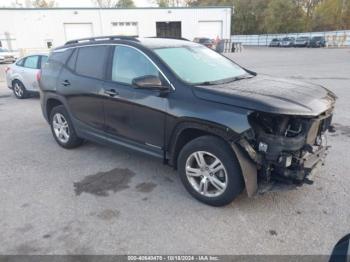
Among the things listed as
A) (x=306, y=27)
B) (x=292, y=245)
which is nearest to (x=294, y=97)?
(x=292, y=245)

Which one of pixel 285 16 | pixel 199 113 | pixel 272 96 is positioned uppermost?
pixel 285 16

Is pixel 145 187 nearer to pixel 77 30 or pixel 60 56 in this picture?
pixel 60 56

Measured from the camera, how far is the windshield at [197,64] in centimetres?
370

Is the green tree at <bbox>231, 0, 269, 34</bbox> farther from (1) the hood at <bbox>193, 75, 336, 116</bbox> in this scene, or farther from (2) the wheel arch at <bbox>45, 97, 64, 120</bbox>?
(1) the hood at <bbox>193, 75, 336, 116</bbox>

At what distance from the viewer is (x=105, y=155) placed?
5078 mm

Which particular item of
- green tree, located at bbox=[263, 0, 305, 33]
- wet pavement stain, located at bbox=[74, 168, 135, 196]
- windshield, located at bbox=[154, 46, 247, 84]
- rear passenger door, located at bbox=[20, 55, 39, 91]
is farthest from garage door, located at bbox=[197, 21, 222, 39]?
wet pavement stain, located at bbox=[74, 168, 135, 196]

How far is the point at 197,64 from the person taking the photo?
13.1 feet

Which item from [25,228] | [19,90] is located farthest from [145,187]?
[19,90]

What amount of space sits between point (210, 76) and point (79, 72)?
2.13m

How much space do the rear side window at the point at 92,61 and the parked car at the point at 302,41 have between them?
4440cm

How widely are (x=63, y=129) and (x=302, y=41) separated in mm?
45384

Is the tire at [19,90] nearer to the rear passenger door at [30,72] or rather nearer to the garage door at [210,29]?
the rear passenger door at [30,72]

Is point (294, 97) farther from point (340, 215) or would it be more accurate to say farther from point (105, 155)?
point (105, 155)

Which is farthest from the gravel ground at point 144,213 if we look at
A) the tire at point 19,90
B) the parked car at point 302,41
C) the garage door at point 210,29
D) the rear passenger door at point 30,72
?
the parked car at point 302,41
